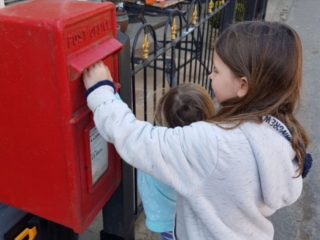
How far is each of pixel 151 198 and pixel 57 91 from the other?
719 mm

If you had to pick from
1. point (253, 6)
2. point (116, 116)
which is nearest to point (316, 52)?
point (253, 6)

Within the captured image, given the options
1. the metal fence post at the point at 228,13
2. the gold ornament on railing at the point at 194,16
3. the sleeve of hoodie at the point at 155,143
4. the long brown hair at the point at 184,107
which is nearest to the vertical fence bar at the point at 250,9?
the metal fence post at the point at 228,13

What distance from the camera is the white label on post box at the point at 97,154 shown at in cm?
127

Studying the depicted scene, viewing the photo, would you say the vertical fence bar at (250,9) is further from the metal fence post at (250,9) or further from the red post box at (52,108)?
the red post box at (52,108)

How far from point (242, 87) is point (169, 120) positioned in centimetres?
41

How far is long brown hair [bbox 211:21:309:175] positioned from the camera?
1.20 meters

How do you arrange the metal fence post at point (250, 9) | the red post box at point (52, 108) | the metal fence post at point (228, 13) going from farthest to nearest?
the metal fence post at point (250, 9) < the metal fence post at point (228, 13) < the red post box at point (52, 108)

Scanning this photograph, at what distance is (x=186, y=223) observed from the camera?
1387 mm

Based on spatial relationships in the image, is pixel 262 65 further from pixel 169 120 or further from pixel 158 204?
pixel 158 204

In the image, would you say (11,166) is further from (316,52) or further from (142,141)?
(316,52)

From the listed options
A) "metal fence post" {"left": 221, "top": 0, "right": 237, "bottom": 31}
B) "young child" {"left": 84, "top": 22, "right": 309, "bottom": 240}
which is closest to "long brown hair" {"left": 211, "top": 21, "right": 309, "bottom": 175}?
"young child" {"left": 84, "top": 22, "right": 309, "bottom": 240}

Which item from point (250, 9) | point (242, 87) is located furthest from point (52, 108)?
point (250, 9)

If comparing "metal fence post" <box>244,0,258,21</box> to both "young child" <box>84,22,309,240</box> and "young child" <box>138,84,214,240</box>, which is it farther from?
"young child" <box>84,22,309,240</box>

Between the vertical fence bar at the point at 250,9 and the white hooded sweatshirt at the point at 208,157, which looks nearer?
the white hooded sweatshirt at the point at 208,157
